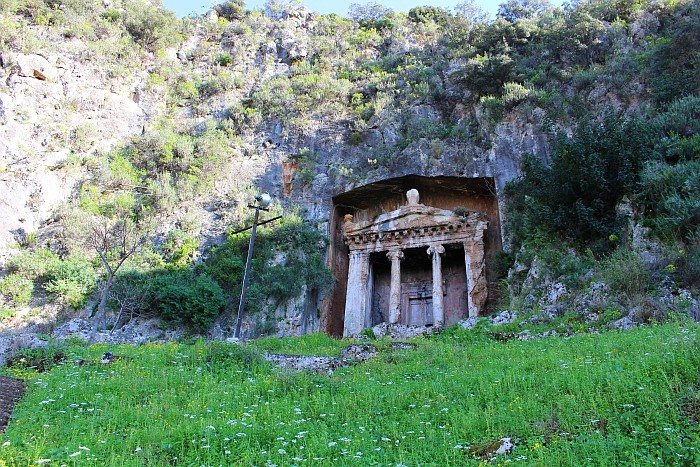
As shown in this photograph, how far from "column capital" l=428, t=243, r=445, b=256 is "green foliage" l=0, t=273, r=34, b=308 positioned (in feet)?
47.8

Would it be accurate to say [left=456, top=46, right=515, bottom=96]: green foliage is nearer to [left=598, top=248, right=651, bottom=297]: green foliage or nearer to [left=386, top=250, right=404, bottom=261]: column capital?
[left=386, top=250, right=404, bottom=261]: column capital

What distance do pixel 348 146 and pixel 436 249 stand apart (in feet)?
21.8

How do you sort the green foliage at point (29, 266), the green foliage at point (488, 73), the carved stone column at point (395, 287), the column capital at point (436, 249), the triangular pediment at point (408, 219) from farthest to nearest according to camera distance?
the green foliage at point (488, 73) → the triangular pediment at point (408, 219) → the column capital at point (436, 249) → the carved stone column at point (395, 287) → the green foliage at point (29, 266)

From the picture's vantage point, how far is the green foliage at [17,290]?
1797cm

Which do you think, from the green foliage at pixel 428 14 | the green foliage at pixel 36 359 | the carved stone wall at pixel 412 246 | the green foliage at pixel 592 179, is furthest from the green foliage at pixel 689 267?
the green foliage at pixel 428 14

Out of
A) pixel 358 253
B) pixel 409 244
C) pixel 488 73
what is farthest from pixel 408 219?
pixel 488 73

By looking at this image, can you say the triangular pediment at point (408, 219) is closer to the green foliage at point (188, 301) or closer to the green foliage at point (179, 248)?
the green foliage at point (179, 248)

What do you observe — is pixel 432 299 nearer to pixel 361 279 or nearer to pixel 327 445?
pixel 361 279

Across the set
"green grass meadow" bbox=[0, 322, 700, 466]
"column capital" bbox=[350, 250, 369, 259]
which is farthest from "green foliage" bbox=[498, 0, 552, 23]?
"green grass meadow" bbox=[0, 322, 700, 466]

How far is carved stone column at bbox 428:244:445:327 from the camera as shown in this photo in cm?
1958

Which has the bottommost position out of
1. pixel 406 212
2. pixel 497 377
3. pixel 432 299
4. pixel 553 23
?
pixel 497 377

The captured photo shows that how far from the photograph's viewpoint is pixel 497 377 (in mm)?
7645

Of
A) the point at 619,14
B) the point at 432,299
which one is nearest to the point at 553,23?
the point at 619,14

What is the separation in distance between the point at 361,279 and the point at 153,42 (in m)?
19.8
